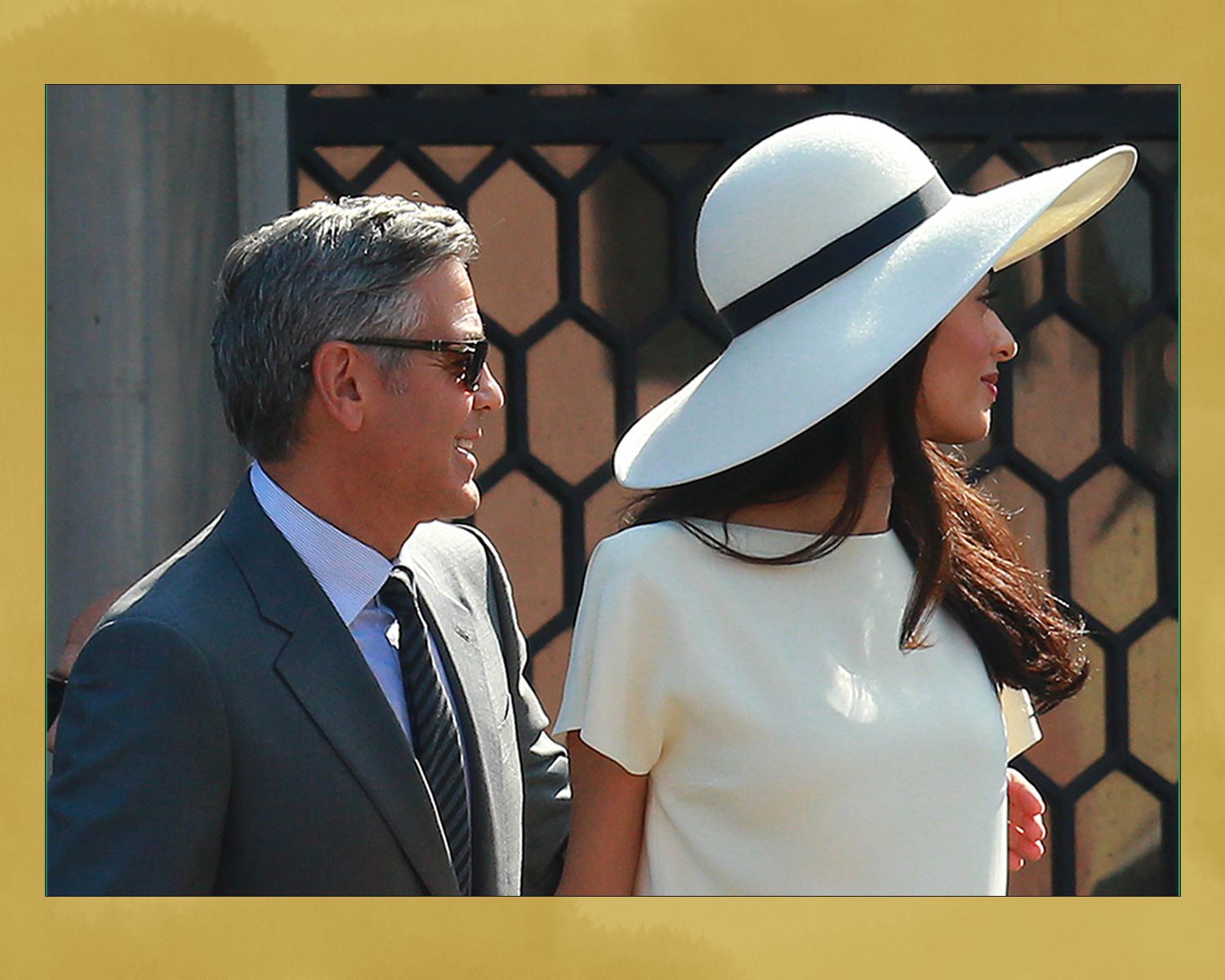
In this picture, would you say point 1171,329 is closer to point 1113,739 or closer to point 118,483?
point 1113,739

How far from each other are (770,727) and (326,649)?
59 cm

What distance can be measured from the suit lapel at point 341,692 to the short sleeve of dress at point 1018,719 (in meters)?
0.75

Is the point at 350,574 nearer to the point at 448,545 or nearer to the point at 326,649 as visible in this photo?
the point at 326,649

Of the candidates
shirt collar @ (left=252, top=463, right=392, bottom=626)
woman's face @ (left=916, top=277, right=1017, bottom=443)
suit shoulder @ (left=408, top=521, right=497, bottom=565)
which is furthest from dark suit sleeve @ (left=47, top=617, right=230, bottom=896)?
woman's face @ (left=916, top=277, right=1017, bottom=443)

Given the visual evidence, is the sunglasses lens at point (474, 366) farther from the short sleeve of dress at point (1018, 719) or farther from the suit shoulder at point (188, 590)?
the short sleeve of dress at point (1018, 719)

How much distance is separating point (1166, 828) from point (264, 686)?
2.58 metres

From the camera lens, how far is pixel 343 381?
2318 millimetres

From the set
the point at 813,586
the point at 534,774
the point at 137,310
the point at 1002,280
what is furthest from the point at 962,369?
the point at 137,310

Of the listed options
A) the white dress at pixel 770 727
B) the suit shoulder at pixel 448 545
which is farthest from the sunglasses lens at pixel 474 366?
the white dress at pixel 770 727

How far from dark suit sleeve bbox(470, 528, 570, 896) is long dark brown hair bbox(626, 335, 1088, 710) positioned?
0.50 meters

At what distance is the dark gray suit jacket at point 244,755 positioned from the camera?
76.5 inches

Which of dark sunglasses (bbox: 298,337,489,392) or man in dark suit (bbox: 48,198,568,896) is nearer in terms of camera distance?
man in dark suit (bbox: 48,198,568,896)

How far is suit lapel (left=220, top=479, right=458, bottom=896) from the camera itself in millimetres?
2094

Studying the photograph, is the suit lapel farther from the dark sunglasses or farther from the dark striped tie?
the dark sunglasses
